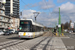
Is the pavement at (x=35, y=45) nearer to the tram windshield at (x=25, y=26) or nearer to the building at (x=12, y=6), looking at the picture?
the tram windshield at (x=25, y=26)

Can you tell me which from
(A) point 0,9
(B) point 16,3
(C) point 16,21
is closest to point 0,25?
(A) point 0,9

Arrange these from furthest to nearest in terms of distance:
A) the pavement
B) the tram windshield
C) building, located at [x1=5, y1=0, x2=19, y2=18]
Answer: building, located at [x1=5, y1=0, x2=19, y2=18] < the tram windshield < the pavement

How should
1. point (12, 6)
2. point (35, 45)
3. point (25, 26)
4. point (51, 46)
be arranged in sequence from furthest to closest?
point (12, 6)
point (25, 26)
point (35, 45)
point (51, 46)

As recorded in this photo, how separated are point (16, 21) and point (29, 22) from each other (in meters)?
75.9

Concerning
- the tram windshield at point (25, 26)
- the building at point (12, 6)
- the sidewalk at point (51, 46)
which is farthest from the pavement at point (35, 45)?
the building at point (12, 6)

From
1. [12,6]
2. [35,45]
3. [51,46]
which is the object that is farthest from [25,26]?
[12,6]

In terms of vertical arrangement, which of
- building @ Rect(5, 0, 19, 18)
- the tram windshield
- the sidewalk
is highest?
building @ Rect(5, 0, 19, 18)

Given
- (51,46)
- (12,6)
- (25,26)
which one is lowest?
(51,46)

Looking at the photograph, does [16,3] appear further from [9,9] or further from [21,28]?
[21,28]

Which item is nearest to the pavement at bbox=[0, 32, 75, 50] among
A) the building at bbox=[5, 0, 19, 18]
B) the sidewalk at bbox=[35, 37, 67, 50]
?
the sidewalk at bbox=[35, 37, 67, 50]

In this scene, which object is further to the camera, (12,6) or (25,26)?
(12,6)

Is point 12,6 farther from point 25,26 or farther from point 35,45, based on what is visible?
point 35,45

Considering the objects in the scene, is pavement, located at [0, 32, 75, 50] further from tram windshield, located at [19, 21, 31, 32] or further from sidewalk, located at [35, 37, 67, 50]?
tram windshield, located at [19, 21, 31, 32]

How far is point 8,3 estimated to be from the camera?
87188mm
